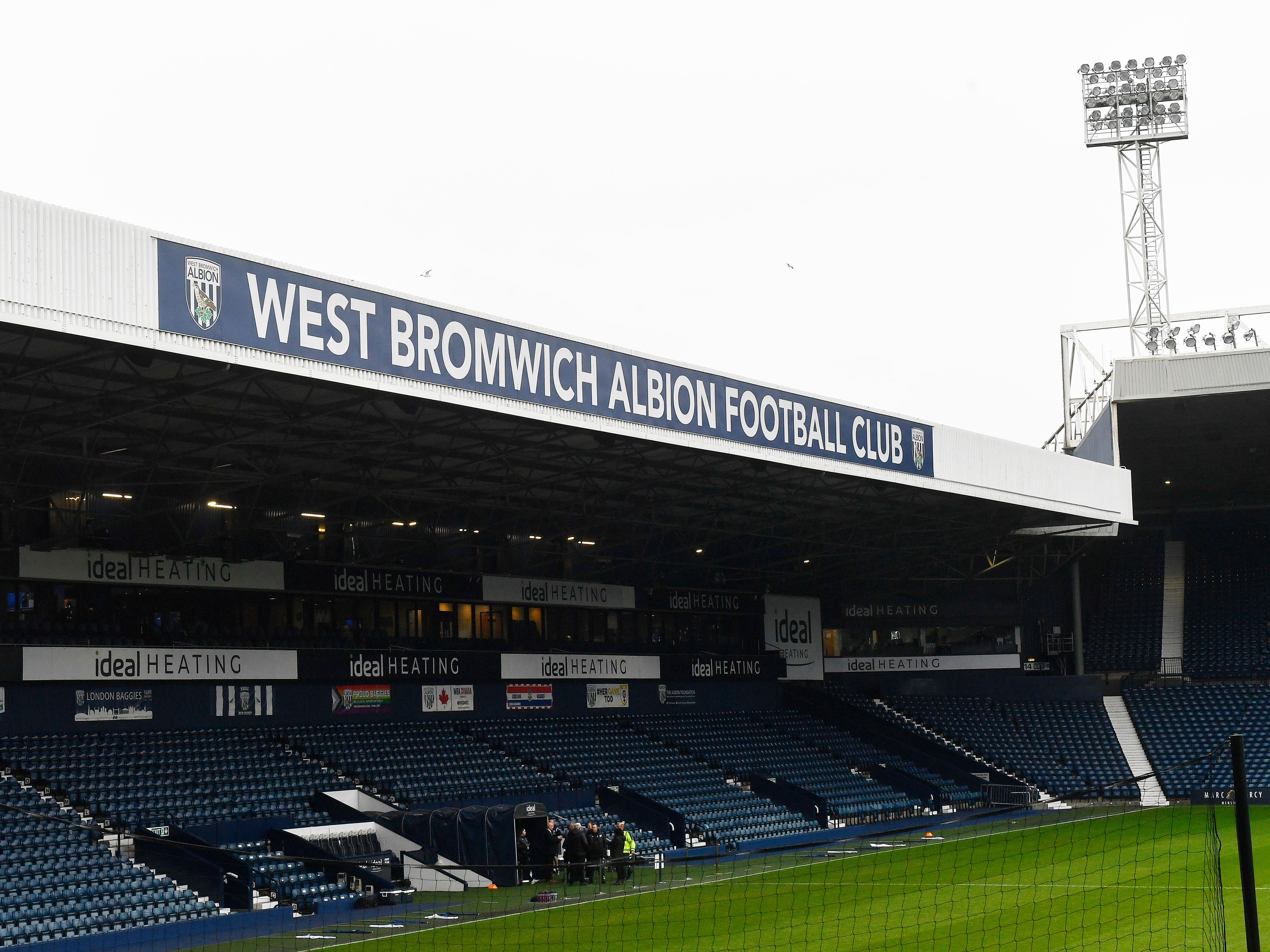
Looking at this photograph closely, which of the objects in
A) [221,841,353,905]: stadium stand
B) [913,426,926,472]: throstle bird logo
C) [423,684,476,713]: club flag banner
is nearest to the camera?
[221,841,353,905]: stadium stand

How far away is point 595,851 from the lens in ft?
94.4

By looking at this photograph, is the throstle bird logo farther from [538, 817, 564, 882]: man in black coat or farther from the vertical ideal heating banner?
the vertical ideal heating banner

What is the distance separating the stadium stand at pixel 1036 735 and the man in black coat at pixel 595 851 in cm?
2059

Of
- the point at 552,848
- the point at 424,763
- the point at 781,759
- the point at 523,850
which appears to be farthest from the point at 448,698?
the point at 781,759

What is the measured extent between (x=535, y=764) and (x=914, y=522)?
13590mm

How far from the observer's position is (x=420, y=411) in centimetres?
2422

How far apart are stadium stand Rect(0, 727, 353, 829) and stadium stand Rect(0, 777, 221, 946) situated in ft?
3.06

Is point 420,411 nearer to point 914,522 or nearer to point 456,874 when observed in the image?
point 456,874

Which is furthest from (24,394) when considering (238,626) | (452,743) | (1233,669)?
(1233,669)

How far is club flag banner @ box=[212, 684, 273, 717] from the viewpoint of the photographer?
31703mm

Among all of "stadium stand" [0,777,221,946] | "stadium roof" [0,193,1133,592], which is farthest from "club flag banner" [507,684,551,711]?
"stadium stand" [0,777,221,946]

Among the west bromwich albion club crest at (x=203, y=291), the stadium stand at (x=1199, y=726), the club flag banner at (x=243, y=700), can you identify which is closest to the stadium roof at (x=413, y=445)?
the west bromwich albion club crest at (x=203, y=291)

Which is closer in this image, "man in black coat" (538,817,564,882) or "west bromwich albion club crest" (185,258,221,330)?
"west bromwich albion club crest" (185,258,221,330)

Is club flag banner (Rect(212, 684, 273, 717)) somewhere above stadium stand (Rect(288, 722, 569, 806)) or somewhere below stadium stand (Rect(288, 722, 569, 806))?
above
